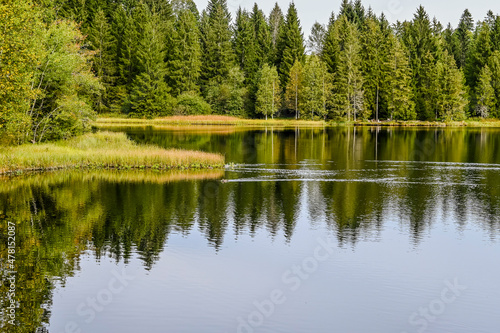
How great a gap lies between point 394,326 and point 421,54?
381 ft

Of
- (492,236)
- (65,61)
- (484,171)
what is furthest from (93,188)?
(484,171)

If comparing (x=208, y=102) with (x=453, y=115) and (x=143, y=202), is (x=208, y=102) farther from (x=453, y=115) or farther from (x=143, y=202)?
(x=143, y=202)

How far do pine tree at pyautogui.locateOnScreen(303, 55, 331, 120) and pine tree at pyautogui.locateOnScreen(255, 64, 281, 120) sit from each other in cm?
660

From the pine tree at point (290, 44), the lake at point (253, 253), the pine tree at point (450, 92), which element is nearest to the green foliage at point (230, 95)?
the pine tree at point (290, 44)

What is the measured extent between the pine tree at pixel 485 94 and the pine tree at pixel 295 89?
1509 inches

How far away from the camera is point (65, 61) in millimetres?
43562

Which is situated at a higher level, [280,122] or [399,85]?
[399,85]

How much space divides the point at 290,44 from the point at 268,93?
624 inches

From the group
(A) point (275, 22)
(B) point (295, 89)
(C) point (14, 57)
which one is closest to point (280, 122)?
(B) point (295, 89)

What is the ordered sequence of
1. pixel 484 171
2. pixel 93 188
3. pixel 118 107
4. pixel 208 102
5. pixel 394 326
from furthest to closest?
pixel 208 102
pixel 118 107
pixel 484 171
pixel 93 188
pixel 394 326

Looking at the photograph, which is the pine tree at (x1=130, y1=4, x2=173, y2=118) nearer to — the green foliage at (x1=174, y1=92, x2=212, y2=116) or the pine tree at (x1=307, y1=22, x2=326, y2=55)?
the green foliage at (x1=174, y1=92, x2=212, y2=116)

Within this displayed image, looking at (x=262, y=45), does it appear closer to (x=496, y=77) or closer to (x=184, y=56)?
(x=184, y=56)

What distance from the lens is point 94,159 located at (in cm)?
4125

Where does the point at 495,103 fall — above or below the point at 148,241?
above
